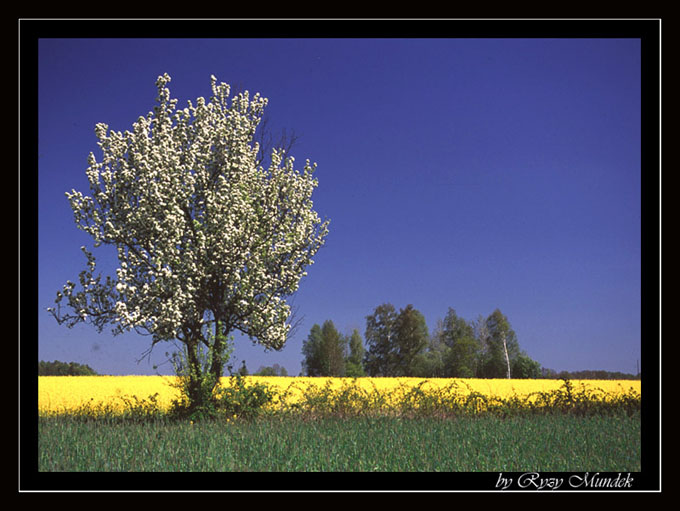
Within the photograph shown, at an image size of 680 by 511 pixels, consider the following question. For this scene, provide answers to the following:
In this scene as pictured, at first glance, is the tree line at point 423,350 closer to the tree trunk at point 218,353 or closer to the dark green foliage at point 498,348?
the dark green foliage at point 498,348

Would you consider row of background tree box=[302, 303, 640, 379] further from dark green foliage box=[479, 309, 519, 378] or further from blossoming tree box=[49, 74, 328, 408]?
blossoming tree box=[49, 74, 328, 408]

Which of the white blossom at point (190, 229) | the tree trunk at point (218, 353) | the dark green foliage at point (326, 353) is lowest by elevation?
the dark green foliage at point (326, 353)

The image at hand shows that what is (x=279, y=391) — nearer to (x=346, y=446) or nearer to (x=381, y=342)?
(x=346, y=446)

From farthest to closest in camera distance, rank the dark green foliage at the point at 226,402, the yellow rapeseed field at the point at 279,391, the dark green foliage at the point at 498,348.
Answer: the dark green foliage at the point at 498,348 → the yellow rapeseed field at the point at 279,391 → the dark green foliage at the point at 226,402

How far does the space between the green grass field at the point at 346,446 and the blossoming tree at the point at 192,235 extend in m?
2.12

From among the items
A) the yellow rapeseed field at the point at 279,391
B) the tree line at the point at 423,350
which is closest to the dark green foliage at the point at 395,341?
the tree line at the point at 423,350

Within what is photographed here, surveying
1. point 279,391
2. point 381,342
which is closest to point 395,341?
point 381,342

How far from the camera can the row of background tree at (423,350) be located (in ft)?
87.7

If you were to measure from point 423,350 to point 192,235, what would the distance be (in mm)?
20903

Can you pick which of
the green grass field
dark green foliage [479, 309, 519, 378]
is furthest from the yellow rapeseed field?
dark green foliage [479, 309, 519, 378]

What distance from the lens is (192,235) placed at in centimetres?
1210

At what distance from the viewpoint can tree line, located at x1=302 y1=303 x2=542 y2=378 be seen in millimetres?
26734

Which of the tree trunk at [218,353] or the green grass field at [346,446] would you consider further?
the tree trunk at [218,353]
